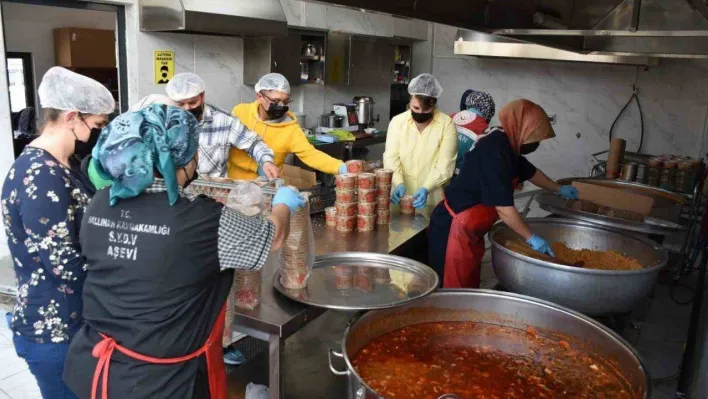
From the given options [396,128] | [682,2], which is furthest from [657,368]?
[396,128]

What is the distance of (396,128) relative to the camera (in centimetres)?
370

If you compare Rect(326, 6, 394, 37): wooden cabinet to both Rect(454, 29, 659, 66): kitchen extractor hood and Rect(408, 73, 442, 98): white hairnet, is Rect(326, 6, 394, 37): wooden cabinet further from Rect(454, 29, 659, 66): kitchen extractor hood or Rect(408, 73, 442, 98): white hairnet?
Rect(408, 73, 442, 98): white hairnet

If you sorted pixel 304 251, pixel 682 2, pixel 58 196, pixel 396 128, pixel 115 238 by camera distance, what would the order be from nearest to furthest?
1. pixel 115 238
2. pixel 58 196
3. pixel 304 251
4. pixel 682 2
5. pixel 396 128

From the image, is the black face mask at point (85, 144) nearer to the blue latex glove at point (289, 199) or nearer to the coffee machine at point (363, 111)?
the blue latex glove at point (289, 199)

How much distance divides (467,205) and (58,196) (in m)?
1.79

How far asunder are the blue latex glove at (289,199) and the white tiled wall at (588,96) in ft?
17.9

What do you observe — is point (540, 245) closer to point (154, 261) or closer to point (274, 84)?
point (154, 261)

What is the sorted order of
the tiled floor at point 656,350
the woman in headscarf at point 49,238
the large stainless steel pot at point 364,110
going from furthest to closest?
the large stainless steel pot at point 364,110
the tiled floor at point 656,350
the woman in headscarf at point 49,238

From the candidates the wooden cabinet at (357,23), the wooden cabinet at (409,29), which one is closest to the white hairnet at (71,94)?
the wooden cabinet at (357,23)

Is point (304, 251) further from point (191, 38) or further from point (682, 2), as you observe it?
point (191, 38)

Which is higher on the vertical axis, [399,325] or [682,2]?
[682,2]

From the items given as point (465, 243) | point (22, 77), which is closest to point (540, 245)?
point (465, 243)

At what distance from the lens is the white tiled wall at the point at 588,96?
647 centimetres

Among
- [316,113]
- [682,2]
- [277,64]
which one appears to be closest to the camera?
[682,2]
